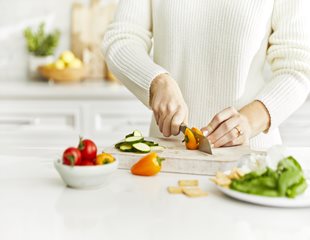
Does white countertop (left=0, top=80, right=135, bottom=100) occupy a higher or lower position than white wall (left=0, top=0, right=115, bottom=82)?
lower

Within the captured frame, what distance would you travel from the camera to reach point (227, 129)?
1.51 m

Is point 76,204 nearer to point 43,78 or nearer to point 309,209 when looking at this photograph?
point 309,209

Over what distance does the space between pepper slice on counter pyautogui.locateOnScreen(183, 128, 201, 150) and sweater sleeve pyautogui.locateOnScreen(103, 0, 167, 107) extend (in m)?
0.28

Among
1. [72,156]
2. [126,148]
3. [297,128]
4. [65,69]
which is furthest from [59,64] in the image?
[72,156]

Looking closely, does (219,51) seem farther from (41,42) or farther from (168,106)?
(41,42)

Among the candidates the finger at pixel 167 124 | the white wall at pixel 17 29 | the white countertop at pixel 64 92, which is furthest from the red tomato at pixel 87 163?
the white wall at pixel 17 29

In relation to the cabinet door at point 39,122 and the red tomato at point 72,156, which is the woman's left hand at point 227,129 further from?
the cabinet door at point 39,122

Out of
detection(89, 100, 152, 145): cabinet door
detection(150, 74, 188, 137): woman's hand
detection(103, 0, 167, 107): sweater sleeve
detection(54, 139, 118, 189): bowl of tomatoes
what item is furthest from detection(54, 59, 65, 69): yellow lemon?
detection(54, 139, 118, 189): bowl of tomatoes

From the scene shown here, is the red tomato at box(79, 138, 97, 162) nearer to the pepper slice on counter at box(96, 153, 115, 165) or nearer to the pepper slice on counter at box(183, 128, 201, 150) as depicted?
the pepper slice on counter at box(96, 153, 115, 165)

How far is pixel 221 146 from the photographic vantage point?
1.54 metres

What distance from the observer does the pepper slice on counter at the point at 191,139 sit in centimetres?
146

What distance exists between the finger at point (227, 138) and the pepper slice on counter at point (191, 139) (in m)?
0.06

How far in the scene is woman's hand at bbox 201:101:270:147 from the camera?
1512mm

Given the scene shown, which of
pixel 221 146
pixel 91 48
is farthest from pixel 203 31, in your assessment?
pixel 91 48
